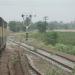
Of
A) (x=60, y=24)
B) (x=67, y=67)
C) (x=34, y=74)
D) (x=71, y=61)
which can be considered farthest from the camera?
(x=60, y=24)

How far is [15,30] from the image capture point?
13138 cm

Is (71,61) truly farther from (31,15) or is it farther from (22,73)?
(31,15)

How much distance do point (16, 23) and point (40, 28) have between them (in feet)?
115

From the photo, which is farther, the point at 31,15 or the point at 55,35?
the point at 31,15

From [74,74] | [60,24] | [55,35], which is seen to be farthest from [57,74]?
[60,24]

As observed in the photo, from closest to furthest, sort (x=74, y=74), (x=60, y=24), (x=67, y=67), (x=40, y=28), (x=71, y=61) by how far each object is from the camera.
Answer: (x=74, y=74), (x=67, y=67), (x=71, y=61), (x=40, y=28), (x=60, y=24)

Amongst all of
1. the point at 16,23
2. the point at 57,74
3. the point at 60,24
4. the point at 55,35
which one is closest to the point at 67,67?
the point at 57,74

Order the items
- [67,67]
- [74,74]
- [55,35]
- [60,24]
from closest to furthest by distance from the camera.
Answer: [74,74] < [67,67] < [55,35] < [60,24]

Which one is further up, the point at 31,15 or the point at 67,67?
the point at 31,15

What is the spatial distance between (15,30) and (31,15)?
175 feet

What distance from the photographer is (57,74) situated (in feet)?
44.5

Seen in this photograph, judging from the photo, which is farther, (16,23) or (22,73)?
(16,23)

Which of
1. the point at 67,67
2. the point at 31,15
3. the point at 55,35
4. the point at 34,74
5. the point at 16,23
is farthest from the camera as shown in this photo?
the point at 16,23

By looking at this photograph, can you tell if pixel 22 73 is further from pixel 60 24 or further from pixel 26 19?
pixel 60 24
